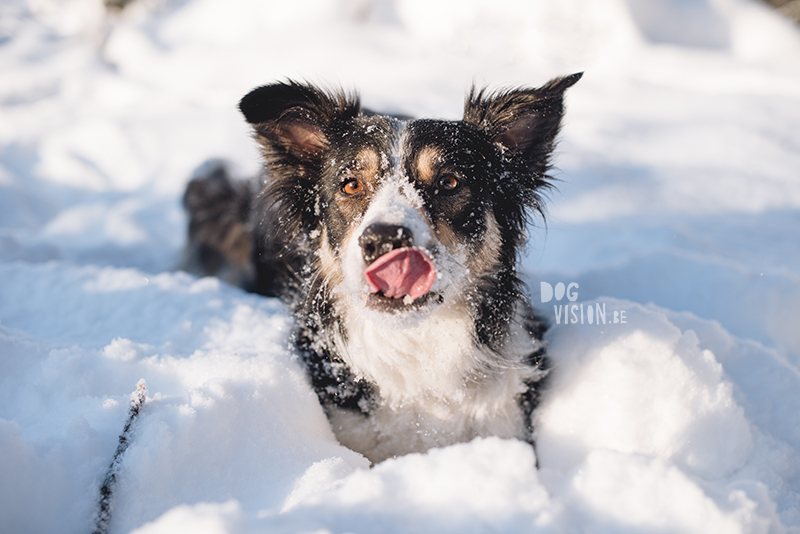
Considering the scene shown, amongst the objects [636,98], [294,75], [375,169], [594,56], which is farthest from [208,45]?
[375,169]

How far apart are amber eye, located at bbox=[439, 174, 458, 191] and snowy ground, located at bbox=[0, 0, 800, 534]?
67cm

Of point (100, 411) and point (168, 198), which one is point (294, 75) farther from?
point (100, 411)

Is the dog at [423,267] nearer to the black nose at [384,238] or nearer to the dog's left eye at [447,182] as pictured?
the dog's left eye at [447,182]

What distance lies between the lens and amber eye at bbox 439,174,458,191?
2213mm

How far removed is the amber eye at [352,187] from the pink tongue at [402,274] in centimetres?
53

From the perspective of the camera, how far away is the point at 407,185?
7.05 feet

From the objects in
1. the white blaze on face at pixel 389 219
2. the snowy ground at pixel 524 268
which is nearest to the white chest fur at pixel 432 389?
the snowy ground at pixel 524 268

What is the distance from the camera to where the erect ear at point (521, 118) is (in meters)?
2.33

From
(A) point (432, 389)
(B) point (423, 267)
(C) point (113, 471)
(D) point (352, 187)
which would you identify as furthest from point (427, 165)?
(C) point (113, 471)

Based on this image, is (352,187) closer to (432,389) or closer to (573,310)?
(432,389)

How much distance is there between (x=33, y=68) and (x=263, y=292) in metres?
7.38

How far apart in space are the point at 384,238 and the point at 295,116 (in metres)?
1.03

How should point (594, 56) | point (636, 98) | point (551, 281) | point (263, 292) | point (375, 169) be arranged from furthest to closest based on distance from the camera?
point (594, 56) < point (636, 98) < point (263, 292) < point (551, 281) < point (375, 169)

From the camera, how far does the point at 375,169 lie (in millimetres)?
2227
